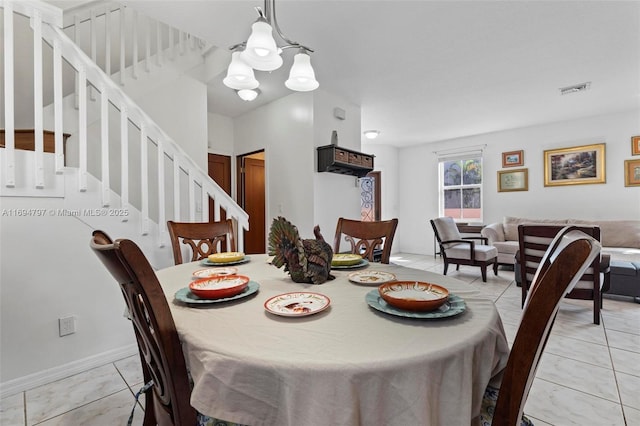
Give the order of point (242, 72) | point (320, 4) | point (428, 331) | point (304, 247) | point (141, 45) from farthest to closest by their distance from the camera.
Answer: point (141, 45)
point (320, 4)
point (242, 72)
point (304, 247)
point (428, 331)

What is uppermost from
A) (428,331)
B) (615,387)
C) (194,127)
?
(194,127)

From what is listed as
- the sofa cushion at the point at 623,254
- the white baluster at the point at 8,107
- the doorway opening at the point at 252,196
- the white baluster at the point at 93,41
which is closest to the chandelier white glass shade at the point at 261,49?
the white baluster at the point at 8,107

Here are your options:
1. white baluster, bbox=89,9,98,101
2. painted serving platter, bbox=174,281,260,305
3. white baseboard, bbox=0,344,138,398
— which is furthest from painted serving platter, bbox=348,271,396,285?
white baluster, bbox=89,9,98,101

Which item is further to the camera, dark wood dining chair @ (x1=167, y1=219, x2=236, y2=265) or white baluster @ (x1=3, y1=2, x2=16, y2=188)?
dark wood dining chair @ (x1=167, y1=219, x2=236, y2=265)

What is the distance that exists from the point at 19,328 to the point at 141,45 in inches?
125

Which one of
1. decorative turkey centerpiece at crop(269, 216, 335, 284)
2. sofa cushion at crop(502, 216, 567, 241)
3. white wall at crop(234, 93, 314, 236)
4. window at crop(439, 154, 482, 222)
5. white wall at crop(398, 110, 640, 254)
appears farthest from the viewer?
window at crop(439, 154, 482, 222)

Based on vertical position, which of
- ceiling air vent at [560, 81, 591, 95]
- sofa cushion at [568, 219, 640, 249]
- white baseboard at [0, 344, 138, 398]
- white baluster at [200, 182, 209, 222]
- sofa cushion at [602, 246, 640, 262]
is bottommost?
white baseboard at [0, 344, 138, 398]

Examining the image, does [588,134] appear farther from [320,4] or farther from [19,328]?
[19,328]

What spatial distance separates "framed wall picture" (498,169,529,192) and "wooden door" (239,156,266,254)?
4.55m

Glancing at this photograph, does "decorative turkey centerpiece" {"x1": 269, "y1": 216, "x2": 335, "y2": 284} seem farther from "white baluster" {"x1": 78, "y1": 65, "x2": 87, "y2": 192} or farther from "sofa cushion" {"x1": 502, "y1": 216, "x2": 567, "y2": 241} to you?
"sofa cushion" {"x1": 502, "y1": 216, "x2": 567, "y2": 241}

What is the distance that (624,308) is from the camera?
118 inches

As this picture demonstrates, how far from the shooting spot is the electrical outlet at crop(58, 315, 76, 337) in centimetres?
180

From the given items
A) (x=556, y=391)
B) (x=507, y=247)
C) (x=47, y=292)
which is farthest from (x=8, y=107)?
(x=507, y=247)

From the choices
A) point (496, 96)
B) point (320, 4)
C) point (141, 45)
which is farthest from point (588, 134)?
point (141, 45)
